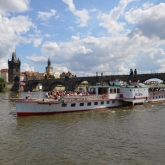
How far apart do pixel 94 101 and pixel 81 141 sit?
52.8 feet

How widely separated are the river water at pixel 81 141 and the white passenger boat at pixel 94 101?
6.16ft

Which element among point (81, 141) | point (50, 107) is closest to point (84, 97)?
point (50, 107)

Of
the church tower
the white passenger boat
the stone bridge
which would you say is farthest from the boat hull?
the church tower

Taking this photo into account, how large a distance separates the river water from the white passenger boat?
1.88 metres

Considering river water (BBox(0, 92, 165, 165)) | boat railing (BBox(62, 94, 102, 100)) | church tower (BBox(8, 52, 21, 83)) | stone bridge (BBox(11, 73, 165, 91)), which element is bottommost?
river water (BBox(0, 92, 165, 165))

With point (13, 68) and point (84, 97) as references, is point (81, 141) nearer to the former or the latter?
point (84, 97)

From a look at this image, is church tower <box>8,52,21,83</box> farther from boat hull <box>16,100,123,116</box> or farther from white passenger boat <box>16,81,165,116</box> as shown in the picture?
boat hull <box>16,100,123,116</box>

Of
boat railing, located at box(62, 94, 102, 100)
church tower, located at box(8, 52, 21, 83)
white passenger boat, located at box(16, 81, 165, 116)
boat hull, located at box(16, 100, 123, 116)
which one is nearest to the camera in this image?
boat hull, located at box(16, 100, 123, 116)

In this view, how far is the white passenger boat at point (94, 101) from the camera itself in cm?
2861

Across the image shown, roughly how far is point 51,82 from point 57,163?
390ft

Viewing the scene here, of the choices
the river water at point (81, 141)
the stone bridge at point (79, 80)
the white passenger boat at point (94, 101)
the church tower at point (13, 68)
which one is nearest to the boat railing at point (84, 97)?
the white passenger boat at point (94, 101)

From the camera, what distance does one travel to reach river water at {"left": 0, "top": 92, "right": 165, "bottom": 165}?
1437 centimetres

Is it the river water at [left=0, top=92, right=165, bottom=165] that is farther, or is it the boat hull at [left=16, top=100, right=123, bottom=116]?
the boat hull at [left=16, top=100, right=123, bottom=116]

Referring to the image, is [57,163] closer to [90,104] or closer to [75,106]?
[75,106]
